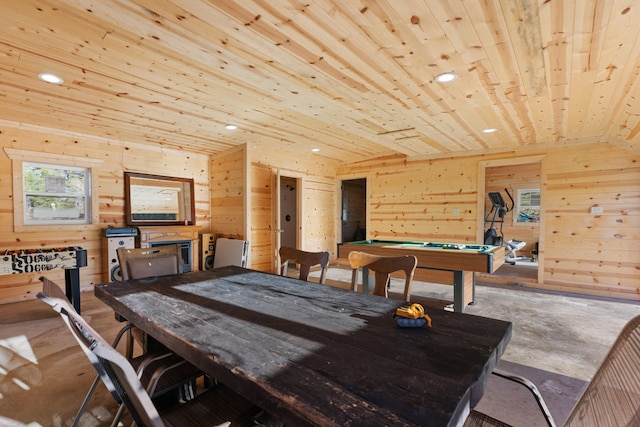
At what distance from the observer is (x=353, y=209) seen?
31.5ft

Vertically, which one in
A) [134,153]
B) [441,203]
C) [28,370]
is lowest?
[28,370]

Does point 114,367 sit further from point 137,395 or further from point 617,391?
point 617,391

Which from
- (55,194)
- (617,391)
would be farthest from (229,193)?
(617,391)

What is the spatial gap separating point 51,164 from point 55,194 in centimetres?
44

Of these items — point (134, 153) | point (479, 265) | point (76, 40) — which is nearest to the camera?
point (76, 40)

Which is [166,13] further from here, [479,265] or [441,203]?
[441,203]

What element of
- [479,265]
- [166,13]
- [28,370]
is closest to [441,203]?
[479,265]

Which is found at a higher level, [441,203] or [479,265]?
[441,203]

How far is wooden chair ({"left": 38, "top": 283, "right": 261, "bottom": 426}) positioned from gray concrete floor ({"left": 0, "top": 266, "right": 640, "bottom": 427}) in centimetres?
100

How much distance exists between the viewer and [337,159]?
22.4ft

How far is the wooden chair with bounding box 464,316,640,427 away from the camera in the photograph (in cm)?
73

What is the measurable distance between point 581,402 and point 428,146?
15.9 feet

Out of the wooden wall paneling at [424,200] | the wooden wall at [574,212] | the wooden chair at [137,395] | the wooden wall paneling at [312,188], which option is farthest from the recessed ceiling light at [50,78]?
the wooden wall at [574,212]

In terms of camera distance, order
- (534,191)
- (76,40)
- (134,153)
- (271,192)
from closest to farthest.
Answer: (76,40) → (134,153) → (271,192) → (534,191)
